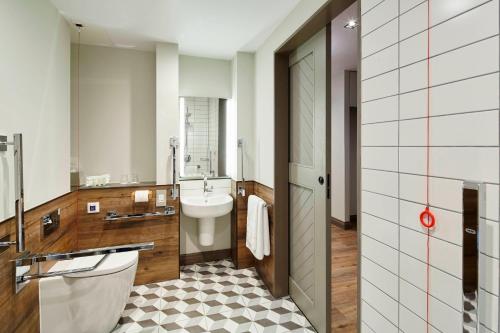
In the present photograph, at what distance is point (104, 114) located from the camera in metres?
2.88

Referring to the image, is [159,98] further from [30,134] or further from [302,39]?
[302,39]

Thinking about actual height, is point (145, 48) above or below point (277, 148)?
Result: above

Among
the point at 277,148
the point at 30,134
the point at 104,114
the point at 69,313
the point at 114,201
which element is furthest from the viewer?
the point at 104,114

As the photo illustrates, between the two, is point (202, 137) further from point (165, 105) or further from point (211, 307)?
point (211, 307)

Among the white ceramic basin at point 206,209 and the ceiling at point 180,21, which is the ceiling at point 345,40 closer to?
the ceiling at point 180,21

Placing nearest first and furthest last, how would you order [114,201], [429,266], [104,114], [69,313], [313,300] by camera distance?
[429,266] → [69,313] → [313,300] → [114,201] → [104,114]

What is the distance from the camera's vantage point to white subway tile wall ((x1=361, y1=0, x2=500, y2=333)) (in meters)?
0.80

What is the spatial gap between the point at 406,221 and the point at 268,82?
1.86 m

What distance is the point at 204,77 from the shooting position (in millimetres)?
3199

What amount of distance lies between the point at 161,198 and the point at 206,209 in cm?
48

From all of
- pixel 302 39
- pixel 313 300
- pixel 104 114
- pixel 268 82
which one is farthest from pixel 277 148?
pixel 104 114

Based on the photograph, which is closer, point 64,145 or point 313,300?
point 313,300

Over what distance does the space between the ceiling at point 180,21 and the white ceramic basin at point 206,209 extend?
160cm

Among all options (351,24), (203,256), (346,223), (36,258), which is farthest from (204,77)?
(346,223)
